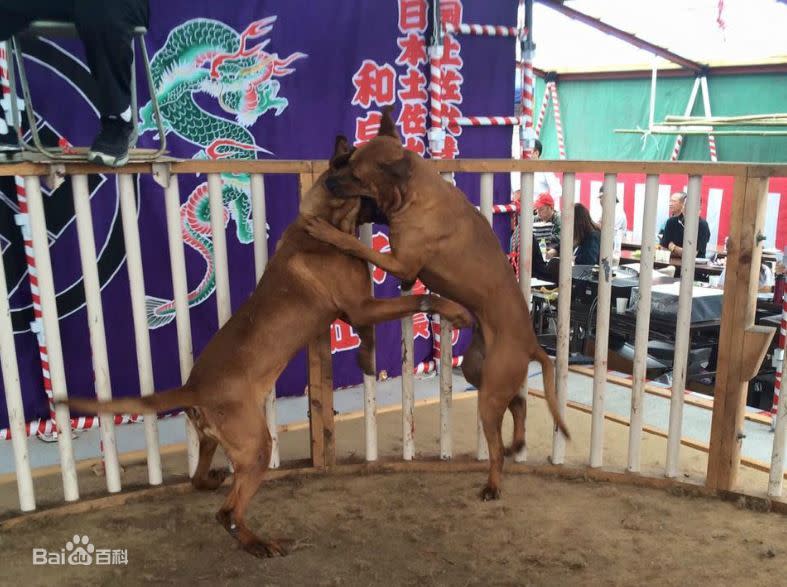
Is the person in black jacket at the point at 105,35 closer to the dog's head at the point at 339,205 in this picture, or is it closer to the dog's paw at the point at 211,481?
the dog's head at the point at 339,205

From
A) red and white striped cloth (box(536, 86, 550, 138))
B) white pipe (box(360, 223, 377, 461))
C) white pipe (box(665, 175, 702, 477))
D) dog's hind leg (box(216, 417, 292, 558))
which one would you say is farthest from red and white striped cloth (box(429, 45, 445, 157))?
red and white striped cloth (box(536, 86, 550, 138))

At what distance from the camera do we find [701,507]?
2916mm

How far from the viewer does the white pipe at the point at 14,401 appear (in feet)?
9.10

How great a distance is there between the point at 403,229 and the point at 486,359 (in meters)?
0.64

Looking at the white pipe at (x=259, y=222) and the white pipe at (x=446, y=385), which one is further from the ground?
the white pipe at (x=259, y=222)

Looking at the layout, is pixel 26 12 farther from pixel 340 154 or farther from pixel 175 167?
pixel 340 154

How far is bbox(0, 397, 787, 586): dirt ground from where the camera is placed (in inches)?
95.8

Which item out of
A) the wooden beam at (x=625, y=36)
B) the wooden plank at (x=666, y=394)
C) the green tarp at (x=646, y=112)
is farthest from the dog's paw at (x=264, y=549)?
the green tarp at (x=646, y=112)

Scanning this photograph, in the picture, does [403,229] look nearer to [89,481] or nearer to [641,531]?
[641,531]

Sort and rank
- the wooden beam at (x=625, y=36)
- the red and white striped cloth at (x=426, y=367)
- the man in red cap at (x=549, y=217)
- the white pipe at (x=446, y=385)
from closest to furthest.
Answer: the white pipe at (x=446, y=385)
the red and white striped cloth at (x=426, y=367)
the man in red cap at (x=549, y=217)
the wooden beam at (x=625, y=36)

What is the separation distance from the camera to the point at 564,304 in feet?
10.2

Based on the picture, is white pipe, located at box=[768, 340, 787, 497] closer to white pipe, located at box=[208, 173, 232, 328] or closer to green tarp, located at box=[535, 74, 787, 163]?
white pipe, located at box=[208, 173, 232, 328]

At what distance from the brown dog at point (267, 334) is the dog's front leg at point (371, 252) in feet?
0.18

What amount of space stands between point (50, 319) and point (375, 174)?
4.90 feet
